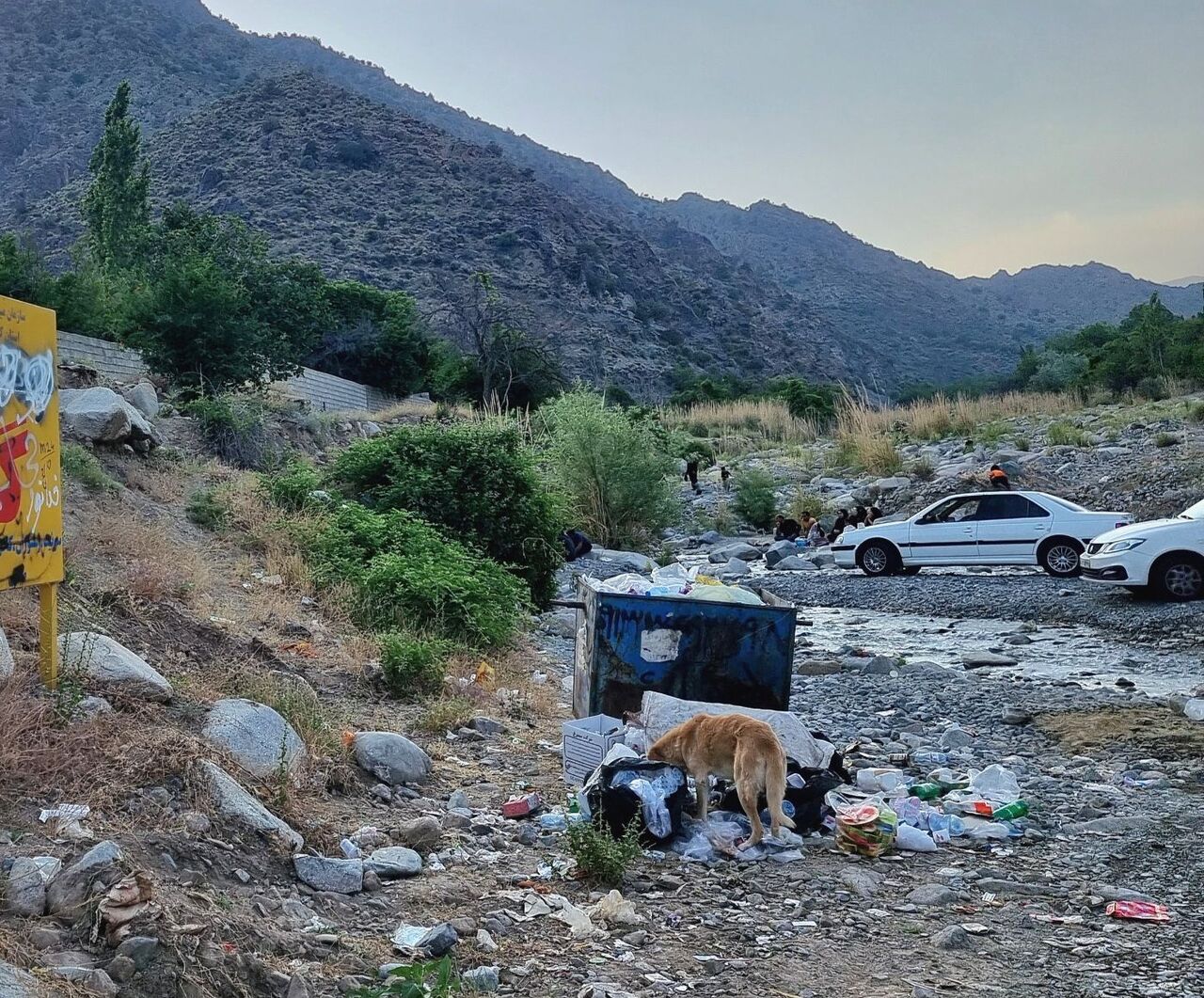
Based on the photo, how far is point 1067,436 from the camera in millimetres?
26469

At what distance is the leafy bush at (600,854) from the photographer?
4695 mm

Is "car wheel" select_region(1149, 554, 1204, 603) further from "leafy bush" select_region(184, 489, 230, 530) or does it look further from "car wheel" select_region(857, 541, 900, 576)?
"leafy bush" select_region(184, 489, 230, 530)

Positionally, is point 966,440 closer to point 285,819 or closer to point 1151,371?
point 1151,371

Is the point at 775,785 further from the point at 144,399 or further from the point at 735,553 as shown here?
the point at 735,553

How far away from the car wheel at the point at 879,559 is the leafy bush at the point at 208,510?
1072cm

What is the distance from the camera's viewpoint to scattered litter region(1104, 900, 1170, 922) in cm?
453

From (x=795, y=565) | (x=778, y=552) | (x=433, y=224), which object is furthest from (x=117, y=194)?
(x=433, y=224)

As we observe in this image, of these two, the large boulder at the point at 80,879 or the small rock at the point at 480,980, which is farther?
the small rock at the point at 480,980

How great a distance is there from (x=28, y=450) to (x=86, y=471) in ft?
20.7

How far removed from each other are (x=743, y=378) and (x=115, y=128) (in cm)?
4001

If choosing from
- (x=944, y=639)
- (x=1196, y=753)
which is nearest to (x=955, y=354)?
(x=944, y=639)

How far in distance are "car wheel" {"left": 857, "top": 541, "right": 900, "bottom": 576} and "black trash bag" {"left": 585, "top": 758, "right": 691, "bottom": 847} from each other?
13403 mm

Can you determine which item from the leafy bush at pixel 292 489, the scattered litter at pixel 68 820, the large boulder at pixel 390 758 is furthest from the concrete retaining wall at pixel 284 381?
the scattered litter at pixel 68 820

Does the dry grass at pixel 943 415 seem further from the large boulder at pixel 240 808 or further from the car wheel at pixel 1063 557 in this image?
the large boulder at pixel 240 808
